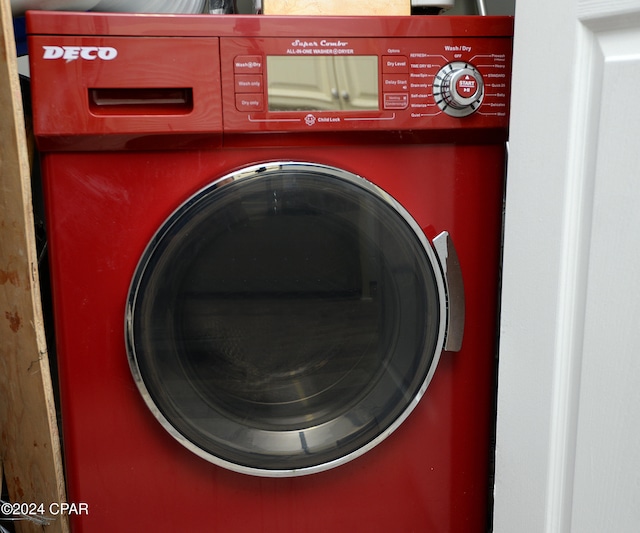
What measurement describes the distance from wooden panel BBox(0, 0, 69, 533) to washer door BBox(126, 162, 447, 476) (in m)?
0.14

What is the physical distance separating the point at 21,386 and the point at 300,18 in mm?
658

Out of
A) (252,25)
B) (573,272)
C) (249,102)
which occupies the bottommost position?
(573,272)

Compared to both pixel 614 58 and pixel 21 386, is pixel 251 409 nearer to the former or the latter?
pixel 21 386

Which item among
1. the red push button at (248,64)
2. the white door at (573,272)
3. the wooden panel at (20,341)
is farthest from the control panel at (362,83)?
the wooden panel at (20,341)

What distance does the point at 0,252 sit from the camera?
93cm

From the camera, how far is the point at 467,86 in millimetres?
952

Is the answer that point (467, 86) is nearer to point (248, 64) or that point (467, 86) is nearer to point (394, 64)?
point (394, 64)

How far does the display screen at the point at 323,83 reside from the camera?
925mm

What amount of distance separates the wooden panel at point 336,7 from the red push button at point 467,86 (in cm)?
15

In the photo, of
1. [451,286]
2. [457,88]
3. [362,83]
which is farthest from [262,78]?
[451,286]

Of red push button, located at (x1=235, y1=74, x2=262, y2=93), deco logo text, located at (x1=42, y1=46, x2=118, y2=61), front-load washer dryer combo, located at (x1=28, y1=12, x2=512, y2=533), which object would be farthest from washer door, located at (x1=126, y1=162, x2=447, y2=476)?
deco logo text, located at (x1=42, y1=46, x2=118, y2=61)

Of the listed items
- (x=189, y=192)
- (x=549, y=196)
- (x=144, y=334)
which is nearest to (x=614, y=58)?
(x=549, y=196)

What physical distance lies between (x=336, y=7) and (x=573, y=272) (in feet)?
1.74

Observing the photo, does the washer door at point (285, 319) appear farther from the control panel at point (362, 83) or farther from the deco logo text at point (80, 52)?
the deco logo text at point (80, 52)
